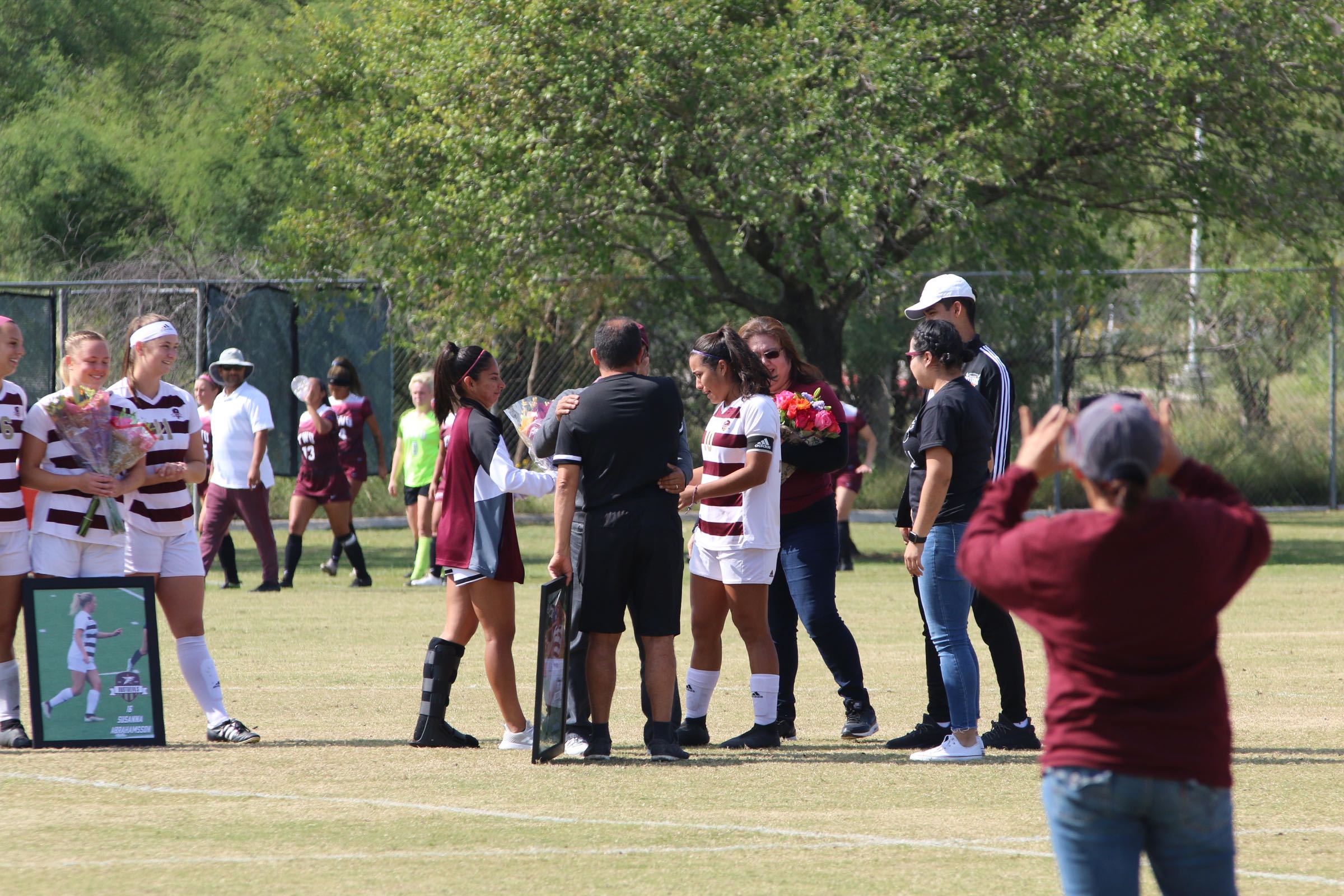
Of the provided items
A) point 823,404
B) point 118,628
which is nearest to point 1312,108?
point 823,404

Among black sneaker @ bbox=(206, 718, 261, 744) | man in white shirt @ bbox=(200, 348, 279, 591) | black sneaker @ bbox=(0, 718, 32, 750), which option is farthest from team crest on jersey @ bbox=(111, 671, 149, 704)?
man in white shirt @ bbox=(200, 348, 279, 591)

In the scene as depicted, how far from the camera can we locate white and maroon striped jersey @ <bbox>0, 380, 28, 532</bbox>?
24.8ft

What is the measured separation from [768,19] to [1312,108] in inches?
240

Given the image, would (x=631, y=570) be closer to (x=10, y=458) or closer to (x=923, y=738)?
(x=923, y=738)

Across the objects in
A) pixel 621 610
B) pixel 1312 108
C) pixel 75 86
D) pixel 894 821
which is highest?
pixel 75 86

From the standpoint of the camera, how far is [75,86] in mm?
31266

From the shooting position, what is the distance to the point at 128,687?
765 cm

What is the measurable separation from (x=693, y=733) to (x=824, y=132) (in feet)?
30.9

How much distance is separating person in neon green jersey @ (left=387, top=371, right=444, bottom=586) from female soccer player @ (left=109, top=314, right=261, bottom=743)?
687 centimetres

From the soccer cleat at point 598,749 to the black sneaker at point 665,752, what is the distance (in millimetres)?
187

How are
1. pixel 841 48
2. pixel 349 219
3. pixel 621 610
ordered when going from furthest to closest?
pixel 349 219
pixel 841 48
pixel 621 610

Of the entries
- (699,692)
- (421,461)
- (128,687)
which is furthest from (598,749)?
(421,461)

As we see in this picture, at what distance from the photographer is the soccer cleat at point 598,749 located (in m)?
7.19

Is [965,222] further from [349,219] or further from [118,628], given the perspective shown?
[118,628]
